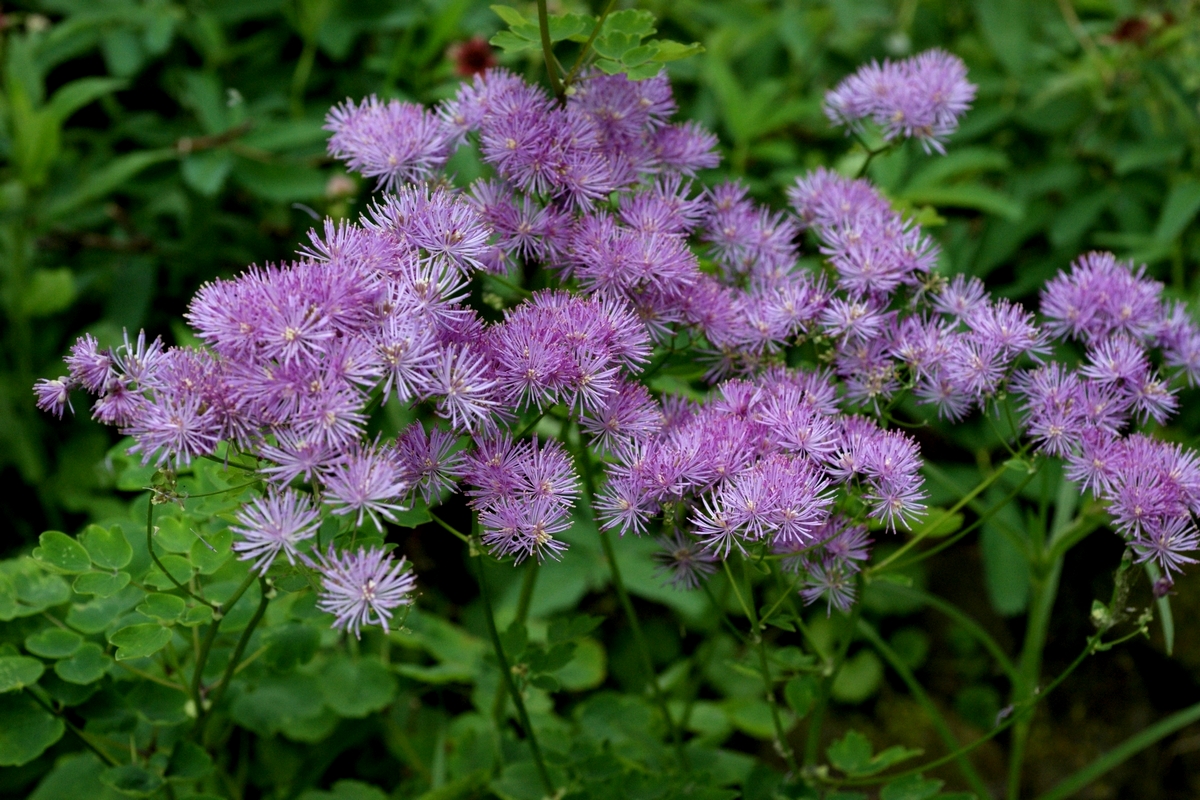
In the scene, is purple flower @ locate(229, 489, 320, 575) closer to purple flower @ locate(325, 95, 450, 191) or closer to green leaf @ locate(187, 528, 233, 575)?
green leaf @ locate(187, 528, 233, 575)

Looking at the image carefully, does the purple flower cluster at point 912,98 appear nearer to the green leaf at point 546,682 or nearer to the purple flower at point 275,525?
the green leaf at point 546,682

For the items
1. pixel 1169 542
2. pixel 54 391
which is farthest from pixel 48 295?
pixel 1169 542

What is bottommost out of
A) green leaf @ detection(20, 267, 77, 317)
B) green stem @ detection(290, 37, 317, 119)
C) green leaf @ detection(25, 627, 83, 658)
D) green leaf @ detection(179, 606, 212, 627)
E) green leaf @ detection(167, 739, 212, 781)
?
green leaf @ detection(167, 739, 212, 781)

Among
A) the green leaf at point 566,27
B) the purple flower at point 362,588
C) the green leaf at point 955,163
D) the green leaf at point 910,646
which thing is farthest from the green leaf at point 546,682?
the green leaf at point 955,163

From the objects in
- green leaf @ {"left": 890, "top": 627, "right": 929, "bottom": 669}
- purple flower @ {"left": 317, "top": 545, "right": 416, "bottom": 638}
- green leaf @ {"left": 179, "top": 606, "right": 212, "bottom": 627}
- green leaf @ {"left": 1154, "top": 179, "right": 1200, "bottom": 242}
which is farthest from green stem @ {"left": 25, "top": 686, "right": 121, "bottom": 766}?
green leaf @ {"left": 1154, "top": 179, "right": 1200, "bottom": 242}

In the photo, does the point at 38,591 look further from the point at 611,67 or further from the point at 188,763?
the point at 611,67

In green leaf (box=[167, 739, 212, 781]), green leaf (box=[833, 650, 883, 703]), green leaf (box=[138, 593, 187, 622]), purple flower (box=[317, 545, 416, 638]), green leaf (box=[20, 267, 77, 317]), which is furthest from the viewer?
green leaf (box=[833, 650, 883, 703])
